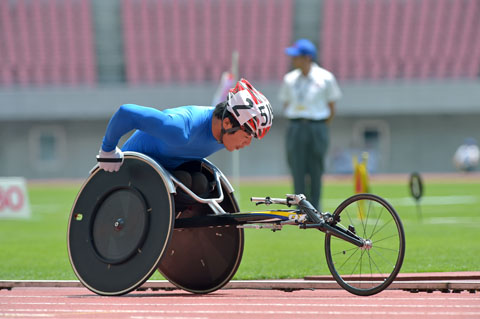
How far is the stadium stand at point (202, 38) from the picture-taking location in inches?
1426

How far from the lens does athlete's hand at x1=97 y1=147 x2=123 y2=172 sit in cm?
614

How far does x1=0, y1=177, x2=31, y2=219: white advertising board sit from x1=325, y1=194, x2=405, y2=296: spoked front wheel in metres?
11.4

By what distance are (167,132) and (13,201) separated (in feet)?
39.3

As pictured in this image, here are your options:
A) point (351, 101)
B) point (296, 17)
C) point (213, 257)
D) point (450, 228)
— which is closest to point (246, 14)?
point (296, 17)

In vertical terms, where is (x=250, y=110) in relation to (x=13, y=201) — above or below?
above

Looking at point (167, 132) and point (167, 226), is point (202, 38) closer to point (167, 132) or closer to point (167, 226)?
point (167, 132)

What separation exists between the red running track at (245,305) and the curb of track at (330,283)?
0.37 ft

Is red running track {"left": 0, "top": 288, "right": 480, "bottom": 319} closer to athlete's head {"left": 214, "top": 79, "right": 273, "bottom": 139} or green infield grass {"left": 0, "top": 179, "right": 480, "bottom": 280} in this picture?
athlete's head {"left": 214, "top": 79, "right": 273, "bottom": 139}

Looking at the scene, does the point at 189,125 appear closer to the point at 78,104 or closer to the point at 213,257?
the point at 213,257

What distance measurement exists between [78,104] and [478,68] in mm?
16531

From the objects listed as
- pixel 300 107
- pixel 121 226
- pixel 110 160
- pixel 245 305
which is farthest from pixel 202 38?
pixel 245 305

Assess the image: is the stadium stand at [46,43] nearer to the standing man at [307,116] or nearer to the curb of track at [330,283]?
the standing man at [307,116]

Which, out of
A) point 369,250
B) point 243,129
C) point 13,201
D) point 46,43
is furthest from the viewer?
point 46,43

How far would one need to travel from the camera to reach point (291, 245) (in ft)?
35.8
